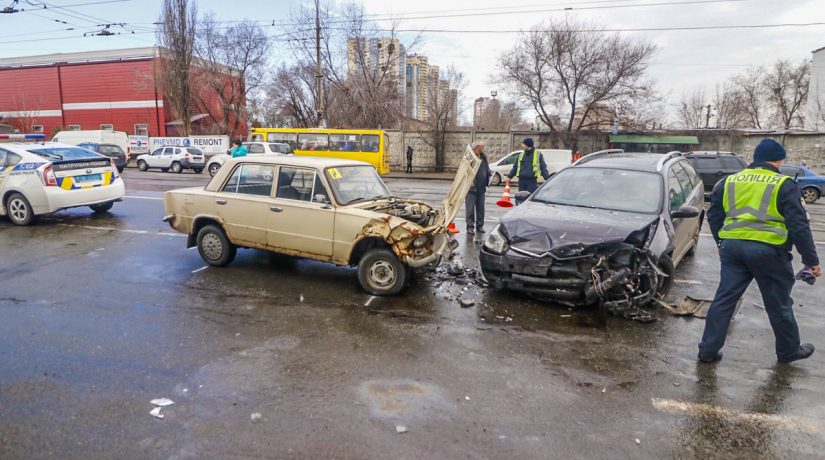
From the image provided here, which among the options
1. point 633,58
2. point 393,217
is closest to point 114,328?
point 393,217

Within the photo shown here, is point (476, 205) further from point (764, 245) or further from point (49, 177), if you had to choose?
point (49, 177)

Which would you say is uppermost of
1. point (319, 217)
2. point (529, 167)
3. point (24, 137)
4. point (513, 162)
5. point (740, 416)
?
point (24, 137)

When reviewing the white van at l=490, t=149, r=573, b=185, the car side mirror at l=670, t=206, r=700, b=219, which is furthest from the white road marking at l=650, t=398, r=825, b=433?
the white van at l=490, t=149, r=573, b=185

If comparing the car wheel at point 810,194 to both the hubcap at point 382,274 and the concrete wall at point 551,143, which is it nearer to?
the concrete wall at point 551,143

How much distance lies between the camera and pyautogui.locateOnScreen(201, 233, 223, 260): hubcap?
22.0ft

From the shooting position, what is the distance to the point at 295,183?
6191 millimetres

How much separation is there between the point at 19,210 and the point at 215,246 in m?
5.99

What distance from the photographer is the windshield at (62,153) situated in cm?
983

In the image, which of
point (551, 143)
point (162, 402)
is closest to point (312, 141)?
point (551, 143)

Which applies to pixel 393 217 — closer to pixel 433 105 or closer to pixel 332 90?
pixel 433 105

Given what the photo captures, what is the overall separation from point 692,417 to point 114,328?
506 centimetres

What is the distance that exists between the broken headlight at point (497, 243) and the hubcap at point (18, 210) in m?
9.51

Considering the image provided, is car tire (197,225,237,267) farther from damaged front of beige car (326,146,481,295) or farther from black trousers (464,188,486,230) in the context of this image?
black trousers (464,188,486,230)

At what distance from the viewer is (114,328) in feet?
15.5
